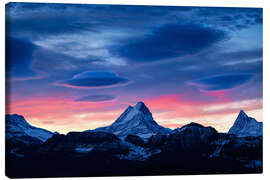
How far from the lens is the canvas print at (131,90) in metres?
12.5

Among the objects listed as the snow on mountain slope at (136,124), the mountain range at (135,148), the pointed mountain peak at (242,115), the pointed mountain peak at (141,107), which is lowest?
the mountain range at (135,148)

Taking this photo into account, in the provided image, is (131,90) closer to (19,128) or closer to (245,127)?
(19,128)

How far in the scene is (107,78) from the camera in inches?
504

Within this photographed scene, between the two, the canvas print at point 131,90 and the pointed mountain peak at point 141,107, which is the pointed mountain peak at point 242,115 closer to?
the canvas print at point 131,90

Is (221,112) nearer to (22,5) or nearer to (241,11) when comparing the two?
(241,11)

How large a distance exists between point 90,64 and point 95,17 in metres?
1.32

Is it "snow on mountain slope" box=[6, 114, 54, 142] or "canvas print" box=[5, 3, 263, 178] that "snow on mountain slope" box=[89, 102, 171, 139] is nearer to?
"canvas print" box=[5, 3, 263, 178]

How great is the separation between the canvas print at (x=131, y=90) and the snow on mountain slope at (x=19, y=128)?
26 millimetres

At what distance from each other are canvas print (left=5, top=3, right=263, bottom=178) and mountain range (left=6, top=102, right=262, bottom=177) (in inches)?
1.1

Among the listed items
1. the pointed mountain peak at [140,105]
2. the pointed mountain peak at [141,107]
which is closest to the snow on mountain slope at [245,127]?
the pointed mountain peak at [141,107]

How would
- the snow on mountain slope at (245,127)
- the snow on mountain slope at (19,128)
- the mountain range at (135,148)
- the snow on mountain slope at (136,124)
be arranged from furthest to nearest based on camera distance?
→ the snow on mountain slope at (245,127)
the snow on mountain slope at (136,124)
the mountain range at (135,148)
the snow on mountain slope at (19,128)

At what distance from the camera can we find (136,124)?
1316 centimetres

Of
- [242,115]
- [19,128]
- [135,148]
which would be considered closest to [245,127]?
[242,115]

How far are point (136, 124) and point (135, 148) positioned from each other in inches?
26.6
